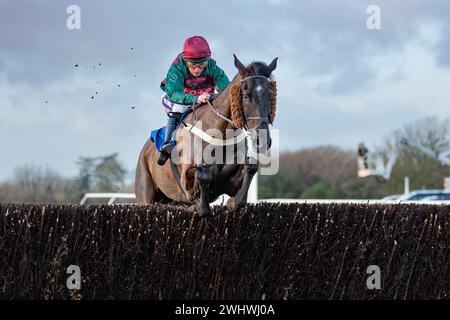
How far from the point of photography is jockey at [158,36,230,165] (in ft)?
23.4

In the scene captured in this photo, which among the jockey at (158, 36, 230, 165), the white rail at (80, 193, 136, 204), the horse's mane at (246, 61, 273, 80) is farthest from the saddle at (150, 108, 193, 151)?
the white rail at (80, 193, 136, 204)

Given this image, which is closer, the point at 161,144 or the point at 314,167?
the point at 161,144

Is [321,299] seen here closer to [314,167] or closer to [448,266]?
[448,266]

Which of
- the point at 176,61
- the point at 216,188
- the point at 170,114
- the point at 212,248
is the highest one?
the point at 176,61

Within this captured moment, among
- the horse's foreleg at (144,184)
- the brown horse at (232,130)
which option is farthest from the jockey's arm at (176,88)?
the horse's foreleg at (144,184)

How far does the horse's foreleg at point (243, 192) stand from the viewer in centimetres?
620

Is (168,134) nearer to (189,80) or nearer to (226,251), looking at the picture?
(189,80)

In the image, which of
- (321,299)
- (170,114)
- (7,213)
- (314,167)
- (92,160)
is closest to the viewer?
(7,213)

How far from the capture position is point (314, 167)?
49.1m

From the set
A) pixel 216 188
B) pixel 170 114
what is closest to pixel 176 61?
pixel 170 114

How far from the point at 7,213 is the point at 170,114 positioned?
206 cm

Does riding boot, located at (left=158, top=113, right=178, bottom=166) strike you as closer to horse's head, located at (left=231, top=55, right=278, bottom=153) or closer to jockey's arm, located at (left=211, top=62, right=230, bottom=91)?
jockey's arm, located at (left=211, top=62, right=230, bottom=91)

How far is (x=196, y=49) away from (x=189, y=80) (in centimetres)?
38

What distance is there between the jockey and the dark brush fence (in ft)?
4.24
